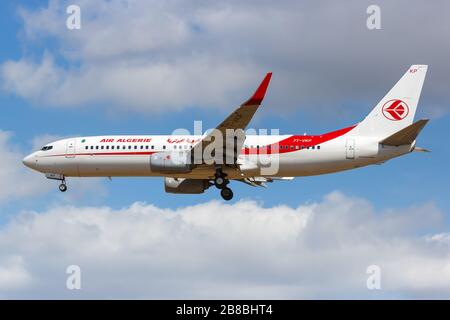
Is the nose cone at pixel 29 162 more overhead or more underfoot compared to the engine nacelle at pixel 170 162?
more overhead

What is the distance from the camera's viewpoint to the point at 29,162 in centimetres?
5531

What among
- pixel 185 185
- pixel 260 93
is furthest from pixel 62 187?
pixel 260 93

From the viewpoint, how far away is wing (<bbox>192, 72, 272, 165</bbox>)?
45750 mm

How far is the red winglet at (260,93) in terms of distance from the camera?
144 feet

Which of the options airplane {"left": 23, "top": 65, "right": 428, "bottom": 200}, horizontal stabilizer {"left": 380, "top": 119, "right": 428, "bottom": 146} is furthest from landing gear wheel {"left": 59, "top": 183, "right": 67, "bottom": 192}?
horizontal stabilizer {"left": 380, "top": 119, "right": 428, "bottom": 146}

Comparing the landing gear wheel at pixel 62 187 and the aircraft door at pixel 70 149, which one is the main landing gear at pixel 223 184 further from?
the landing gear wheel at pixel 62 187

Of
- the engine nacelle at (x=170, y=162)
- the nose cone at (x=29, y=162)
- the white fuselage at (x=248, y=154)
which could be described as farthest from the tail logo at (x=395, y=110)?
the nose cone at (x=29, y=162)

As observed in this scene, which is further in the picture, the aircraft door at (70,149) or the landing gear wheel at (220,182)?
the aircraft door at (70,149)

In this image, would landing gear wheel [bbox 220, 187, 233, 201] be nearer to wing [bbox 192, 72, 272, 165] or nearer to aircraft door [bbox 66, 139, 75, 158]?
wing [bbox 192, 72, 272, 165]

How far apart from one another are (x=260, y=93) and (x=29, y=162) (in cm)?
1878

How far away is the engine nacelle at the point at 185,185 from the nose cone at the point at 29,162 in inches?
345

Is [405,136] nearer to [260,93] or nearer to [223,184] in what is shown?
[260,93]

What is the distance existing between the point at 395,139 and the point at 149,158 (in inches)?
585
